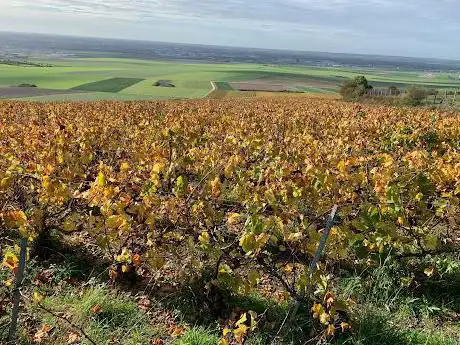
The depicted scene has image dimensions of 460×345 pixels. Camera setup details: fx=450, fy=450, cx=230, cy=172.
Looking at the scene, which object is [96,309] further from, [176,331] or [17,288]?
[17,288]

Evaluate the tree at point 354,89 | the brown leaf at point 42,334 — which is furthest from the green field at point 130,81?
the brown leaf at point 42,334

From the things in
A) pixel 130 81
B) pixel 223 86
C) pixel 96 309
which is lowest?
pixel 96 309

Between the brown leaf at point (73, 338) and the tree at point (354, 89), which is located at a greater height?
the tree at point (354, 89)

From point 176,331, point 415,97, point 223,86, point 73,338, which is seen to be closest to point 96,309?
point 73,338

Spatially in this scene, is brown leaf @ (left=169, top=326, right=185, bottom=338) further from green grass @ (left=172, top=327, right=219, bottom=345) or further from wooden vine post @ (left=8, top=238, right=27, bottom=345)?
wooden vine post @ (left=8, top=238, right=27, bottom=345)

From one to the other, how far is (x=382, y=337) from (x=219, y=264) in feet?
4.96

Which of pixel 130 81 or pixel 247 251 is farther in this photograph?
pixel 130 81

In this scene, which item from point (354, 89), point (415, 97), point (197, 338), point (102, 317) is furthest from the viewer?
point (354, 89)

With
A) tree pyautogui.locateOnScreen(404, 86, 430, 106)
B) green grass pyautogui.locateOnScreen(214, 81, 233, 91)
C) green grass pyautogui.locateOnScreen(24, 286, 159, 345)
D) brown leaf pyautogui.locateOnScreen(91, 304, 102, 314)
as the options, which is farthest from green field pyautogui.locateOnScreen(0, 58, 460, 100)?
brown leaf pyautogui.locateOnScreen(91, 304, 102, 314)

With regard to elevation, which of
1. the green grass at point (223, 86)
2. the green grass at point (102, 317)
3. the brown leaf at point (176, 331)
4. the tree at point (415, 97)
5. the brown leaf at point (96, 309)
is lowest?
the brown leaf at point (176, 331)

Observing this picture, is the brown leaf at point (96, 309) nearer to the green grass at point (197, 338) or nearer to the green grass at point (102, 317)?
the green grass at point (102, 317)

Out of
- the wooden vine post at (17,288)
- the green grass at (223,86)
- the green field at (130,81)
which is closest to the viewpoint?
the wooden vine post at (17,288)

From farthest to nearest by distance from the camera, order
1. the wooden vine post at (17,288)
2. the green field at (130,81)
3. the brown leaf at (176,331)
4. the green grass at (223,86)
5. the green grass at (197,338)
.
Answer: the green grass at (223,86), the green field at (130,81), the brown leaf at (176,331), the green grass at (197,338), the wooden vine post at (17,288)

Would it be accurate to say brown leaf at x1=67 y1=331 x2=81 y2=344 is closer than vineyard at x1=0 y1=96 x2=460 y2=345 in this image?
Yes
